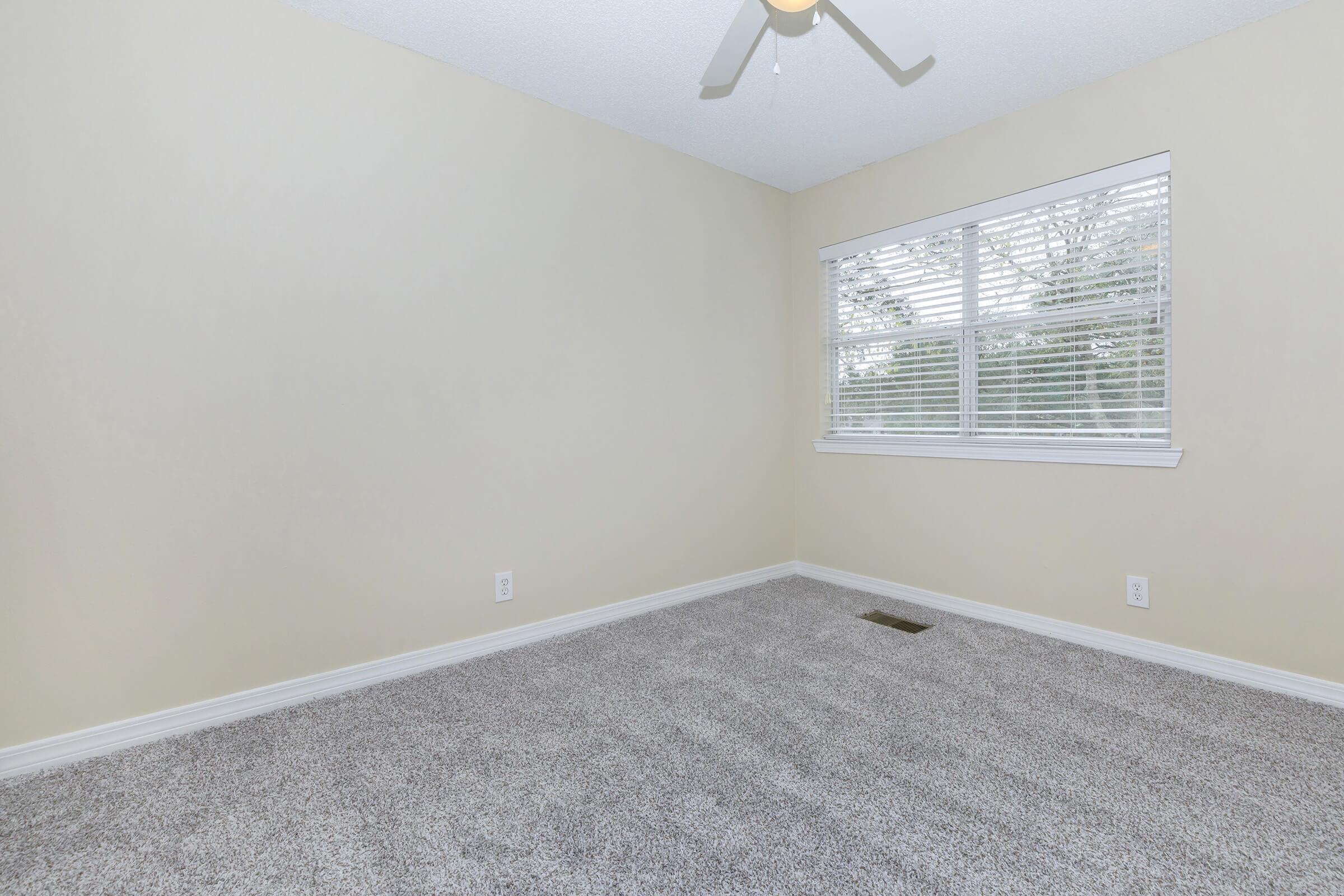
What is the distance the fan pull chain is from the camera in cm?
218

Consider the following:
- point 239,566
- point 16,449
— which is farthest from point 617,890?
point 16,449

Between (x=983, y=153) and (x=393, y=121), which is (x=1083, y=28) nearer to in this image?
(x=983, y=153)

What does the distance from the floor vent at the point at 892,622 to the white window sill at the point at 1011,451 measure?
85cm

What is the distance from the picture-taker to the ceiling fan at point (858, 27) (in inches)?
68.1

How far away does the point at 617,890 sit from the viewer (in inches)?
51.5

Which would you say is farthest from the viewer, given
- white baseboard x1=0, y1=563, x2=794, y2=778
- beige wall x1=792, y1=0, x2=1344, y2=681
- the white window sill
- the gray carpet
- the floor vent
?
the floor vent

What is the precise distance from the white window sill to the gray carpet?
0.83 meters

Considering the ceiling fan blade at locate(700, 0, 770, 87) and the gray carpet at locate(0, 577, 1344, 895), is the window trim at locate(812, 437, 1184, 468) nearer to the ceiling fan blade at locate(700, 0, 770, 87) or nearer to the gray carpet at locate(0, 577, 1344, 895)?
the gray carpet at locate(0, 577, 1344, 895)

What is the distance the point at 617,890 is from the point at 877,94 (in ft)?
9.92

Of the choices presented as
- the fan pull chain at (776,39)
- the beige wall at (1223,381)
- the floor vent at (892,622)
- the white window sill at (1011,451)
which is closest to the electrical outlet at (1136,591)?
the beige wall at (1223,381)

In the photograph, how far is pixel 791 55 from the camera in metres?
2.47

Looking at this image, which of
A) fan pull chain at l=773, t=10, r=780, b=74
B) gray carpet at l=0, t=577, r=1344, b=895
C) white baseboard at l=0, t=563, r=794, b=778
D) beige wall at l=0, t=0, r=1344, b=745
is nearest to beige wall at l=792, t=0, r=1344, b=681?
beige wall at l=0, t=0, r=1344, b=745

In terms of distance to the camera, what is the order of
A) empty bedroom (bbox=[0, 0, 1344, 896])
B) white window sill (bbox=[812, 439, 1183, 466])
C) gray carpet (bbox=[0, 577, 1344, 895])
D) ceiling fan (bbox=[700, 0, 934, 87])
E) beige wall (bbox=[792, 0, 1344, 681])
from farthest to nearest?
white window sill (bbox=[812, 439, 1183, 466]) < beige wall (bbox=[792, 0, 1344, 681]) < ceiling fan (bbox=[700, 0, 934, 87]) < empty bedroom (bbox=[0, 0, 1344, 896]) < gray carpet (bbox=[0, 577, 1344, 895])

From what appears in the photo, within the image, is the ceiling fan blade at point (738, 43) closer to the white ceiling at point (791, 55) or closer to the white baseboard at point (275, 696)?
the white ceiling at point (791, 55)
